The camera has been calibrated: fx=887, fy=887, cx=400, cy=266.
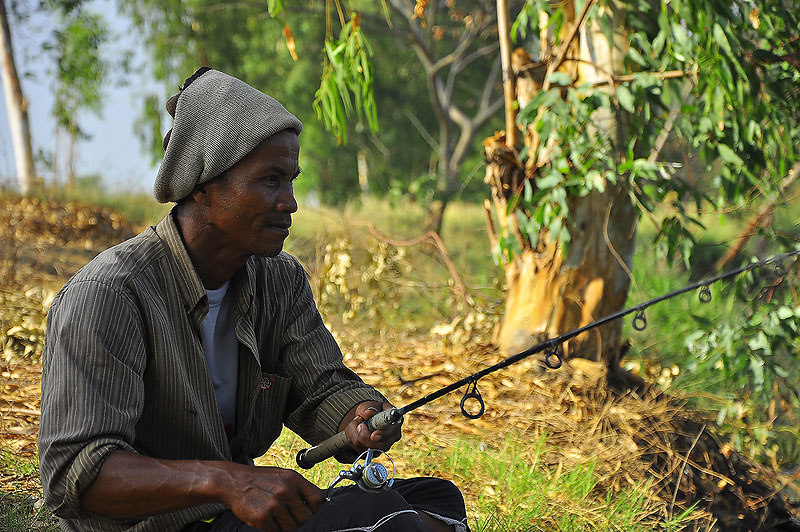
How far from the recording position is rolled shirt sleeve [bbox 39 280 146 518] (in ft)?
6.31

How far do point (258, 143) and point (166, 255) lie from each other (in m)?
0.38

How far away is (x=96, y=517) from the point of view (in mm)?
2141

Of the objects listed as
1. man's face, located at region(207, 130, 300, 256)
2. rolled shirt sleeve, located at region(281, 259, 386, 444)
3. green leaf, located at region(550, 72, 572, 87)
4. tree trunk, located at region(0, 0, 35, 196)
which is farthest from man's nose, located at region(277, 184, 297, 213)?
tree trunk, located at region(0, 0, 35, 196)

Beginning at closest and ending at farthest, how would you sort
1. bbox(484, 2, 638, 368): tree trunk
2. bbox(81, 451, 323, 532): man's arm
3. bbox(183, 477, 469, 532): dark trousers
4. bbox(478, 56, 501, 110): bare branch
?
bbox(81, 451, 323, 532): man's arm → bbox(183, 477, 469, 532): dark trousers → bbox(484, 2, 638, 368): tree trunk → bbox(478, 56, 501, 110): bare branch

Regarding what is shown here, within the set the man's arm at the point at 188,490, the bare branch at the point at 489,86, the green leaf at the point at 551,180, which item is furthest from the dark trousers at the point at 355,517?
the bare branch at the point at 489,86

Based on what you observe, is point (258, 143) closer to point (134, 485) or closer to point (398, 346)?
point (134, 485)

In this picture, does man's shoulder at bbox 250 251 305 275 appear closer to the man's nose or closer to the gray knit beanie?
the man's nose

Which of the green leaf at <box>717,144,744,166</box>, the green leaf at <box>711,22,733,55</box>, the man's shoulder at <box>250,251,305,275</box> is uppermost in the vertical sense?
the green leaf at <box>711,22,733,55</box>

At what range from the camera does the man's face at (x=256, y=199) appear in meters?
2.31

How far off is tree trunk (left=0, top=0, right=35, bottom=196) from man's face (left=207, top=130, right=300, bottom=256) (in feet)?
31.7

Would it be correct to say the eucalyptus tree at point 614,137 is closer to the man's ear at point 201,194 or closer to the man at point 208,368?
the man at point 208,368

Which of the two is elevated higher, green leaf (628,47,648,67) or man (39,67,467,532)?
green leaf (628,47,648,67)

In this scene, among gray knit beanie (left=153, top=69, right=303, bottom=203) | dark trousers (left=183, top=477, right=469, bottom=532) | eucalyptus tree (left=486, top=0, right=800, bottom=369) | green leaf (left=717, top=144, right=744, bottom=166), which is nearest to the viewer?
dark trousers (left=183, top=477, right=469, bottom=532)

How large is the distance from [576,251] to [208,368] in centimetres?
295
